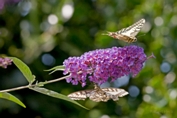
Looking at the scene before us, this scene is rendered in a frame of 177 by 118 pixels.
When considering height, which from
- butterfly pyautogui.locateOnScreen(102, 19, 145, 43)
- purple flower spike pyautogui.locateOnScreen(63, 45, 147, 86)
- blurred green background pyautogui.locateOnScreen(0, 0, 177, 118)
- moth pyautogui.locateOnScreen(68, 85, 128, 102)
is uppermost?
blurred green background pyautogui.locateOnScreen(0, 0, 177, 118)

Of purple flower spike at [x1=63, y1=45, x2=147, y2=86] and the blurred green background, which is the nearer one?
purple flower spike at [x1=63, y1=45, x2=147, y2=86]

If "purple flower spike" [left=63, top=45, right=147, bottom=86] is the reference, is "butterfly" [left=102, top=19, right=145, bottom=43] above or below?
above

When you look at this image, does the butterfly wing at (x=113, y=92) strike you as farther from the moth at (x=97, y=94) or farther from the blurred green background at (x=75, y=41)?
the blurred green background at (x=75, y=41)

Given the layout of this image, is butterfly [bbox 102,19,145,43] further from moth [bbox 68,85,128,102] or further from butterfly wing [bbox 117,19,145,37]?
moth [bbox 68,85,128,102]

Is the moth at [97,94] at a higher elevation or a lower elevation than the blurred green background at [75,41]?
lower

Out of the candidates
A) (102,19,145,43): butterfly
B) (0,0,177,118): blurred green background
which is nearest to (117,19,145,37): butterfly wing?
(102,19,145,43): butterfly

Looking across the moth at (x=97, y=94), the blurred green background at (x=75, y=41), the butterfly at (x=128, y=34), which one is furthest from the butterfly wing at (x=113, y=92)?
the blurred green background at (x=75, y=41)
